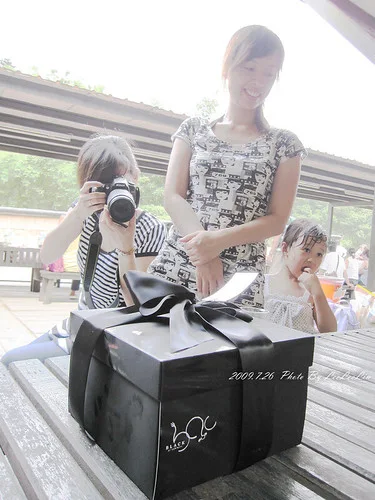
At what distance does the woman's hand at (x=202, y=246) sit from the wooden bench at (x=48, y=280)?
363cm

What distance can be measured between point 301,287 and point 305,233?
0.71 feet

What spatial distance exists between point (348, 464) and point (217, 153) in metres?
0.76

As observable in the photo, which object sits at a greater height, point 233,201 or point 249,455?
point 233,201

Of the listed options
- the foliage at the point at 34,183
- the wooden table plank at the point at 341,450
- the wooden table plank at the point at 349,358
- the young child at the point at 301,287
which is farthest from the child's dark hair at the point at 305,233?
the foliage at the point at 34,183

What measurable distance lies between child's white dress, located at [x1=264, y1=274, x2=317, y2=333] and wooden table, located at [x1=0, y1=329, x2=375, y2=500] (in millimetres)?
991

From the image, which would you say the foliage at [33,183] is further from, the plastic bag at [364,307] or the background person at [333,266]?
the plastic bag at [364,307]

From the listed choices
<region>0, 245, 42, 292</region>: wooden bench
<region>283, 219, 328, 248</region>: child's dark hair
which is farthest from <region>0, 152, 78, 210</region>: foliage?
<region>283, 219, 328, 248</region>: child's dark hair

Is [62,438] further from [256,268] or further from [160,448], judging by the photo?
[256,268]

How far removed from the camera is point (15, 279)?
573 cm

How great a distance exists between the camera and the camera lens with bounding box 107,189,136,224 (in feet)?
3.34

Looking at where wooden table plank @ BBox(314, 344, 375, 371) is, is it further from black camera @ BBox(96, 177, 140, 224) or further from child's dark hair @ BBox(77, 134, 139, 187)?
child's dark hair @ BBox(77, 134, 139, 187)

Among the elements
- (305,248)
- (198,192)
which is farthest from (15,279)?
(198,192)

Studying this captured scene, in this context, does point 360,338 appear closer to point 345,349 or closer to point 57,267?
point 345,349

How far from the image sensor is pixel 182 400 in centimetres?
36
